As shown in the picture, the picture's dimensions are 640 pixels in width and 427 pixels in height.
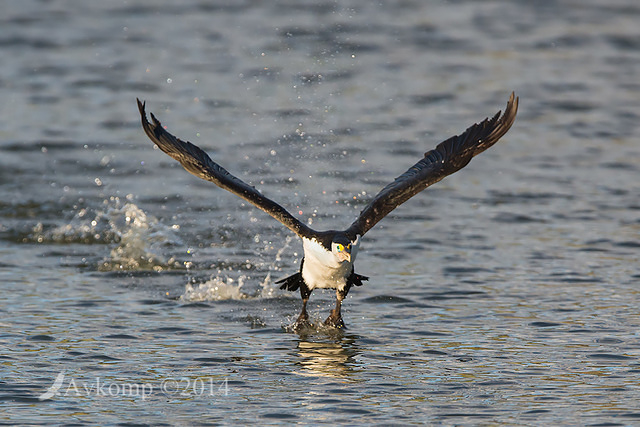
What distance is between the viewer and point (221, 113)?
19109mm

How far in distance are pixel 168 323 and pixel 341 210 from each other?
428 centimetres

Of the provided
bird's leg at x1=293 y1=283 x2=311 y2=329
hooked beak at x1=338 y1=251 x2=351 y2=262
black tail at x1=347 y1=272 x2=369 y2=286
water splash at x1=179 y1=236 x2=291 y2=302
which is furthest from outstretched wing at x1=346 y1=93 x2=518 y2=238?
water splash at x1=179 y1=236 x2=291 y2=302

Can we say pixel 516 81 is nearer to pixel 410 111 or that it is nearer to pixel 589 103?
pixel 589 103

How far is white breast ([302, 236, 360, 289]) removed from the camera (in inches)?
396

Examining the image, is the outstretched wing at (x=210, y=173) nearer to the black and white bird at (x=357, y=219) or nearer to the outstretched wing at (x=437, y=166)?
the black and white bird at (x=357, y=219)

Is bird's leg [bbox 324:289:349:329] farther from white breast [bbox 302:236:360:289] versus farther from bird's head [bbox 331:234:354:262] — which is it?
bird's head [bbox 331:234:354:262]

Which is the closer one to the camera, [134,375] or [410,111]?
[134,375]

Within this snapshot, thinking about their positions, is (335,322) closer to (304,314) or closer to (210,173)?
(304,314)

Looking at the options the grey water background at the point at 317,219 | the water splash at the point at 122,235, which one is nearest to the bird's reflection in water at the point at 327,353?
the grey water background at the point at 317,219

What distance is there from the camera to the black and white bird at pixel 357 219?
10125mm

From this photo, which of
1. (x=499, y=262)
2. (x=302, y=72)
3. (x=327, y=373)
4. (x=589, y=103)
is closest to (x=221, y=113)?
(x=302, y=72)

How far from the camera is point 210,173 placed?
10242 mm

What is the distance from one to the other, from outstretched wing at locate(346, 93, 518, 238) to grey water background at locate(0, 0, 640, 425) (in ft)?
3.60

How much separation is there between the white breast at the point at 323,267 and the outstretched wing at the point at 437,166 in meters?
0.31
